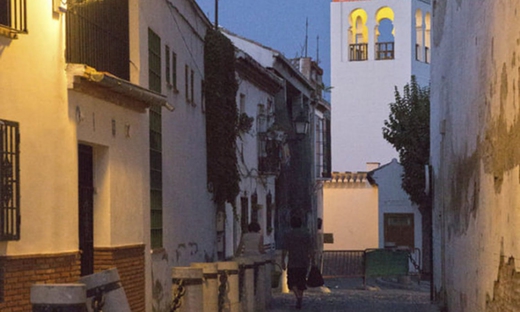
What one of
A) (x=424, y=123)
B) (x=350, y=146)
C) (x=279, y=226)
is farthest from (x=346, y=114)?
(x=279, y=226)

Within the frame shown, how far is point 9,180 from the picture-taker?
36.8ft

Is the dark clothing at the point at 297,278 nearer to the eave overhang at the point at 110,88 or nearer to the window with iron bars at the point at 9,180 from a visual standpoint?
the eave overhang at the point at 110,88

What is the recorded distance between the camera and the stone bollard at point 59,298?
711 centimetres

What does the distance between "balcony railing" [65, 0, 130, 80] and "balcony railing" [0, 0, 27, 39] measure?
1.48 meters

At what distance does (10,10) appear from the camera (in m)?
11.2

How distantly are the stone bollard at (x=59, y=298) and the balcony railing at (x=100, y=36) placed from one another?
244 inches

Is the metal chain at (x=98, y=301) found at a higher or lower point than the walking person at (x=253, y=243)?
higher

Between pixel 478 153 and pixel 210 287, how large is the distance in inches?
154

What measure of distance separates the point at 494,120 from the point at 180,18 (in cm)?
968

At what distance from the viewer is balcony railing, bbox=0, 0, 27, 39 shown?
36.0ft

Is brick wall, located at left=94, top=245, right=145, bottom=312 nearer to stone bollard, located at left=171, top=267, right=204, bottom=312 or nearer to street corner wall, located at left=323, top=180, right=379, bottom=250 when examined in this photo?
stone bollard, located at left=171, top=267, right=204, bottom=312

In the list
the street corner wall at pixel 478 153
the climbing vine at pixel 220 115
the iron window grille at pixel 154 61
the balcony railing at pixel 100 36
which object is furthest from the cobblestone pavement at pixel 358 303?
the balcony railing at pixel 100 36

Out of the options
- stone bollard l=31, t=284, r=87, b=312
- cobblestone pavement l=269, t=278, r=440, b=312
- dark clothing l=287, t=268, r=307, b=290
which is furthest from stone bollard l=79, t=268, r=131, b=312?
dark clothing l=287, t=268, r=307, b=290

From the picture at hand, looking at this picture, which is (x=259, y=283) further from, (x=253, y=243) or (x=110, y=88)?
(x=110, y=88)
